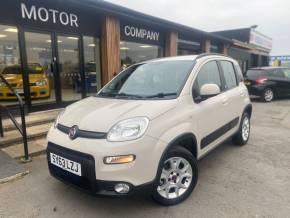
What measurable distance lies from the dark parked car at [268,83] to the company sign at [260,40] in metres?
13.4

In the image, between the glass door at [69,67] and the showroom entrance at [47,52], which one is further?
the glass door at [69,67]

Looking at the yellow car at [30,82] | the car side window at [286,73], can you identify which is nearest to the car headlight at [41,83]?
the yellow car at [30,82]

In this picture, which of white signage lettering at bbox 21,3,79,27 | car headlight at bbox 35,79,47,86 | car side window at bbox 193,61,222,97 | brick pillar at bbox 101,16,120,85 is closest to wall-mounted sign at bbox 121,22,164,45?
brick pillar at bbox 101,16,120,85

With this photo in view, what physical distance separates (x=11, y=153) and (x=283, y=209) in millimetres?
4124

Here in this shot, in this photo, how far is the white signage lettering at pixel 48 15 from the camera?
237 inches

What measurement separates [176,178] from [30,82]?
4.98 meters

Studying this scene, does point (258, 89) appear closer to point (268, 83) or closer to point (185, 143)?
point (268, 83)

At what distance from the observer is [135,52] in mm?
9688

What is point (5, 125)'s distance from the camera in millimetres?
5129

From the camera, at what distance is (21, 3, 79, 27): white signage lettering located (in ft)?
19.7

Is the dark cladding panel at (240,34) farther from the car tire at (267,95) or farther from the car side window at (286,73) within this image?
the car tire at (267,95)

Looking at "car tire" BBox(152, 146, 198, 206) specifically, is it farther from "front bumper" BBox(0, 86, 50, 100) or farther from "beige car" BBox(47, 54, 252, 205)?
"front bumper" BBox(0, 86, 50, 100)

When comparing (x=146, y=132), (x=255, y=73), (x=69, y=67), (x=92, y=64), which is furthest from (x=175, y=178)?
(x=255, y=73)

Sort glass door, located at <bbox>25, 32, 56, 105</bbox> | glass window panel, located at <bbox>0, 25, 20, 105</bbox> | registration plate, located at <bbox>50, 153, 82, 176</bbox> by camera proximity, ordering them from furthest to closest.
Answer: glass door, located at <bbox>25, 32, 56, 105</bbox> → glass window panel, located at <bbox>0, 25, 20, 105</bbox> → registration plate, located at <bbox>50, 153, 82, 176</bbox>
